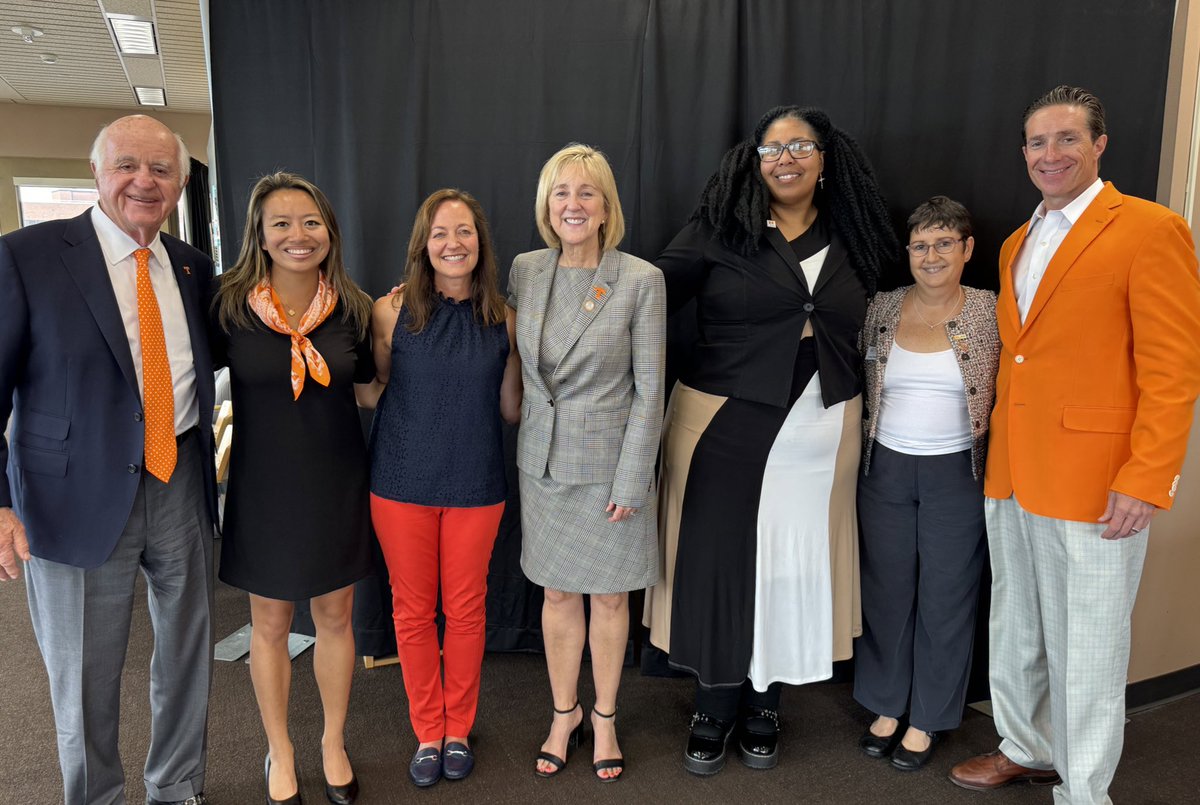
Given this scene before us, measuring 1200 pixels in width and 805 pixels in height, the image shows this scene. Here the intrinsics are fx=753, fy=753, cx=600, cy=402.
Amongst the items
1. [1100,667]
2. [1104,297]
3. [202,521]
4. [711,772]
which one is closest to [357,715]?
[202,521]

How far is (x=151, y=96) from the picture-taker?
8055 mm

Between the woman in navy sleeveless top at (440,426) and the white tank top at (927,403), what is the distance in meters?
1.12

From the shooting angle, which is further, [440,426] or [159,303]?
[440,426]

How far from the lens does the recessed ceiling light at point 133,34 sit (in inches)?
220

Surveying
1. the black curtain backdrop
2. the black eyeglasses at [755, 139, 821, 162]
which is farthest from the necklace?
the black eyeglasses at [755, 139, 821, 162]

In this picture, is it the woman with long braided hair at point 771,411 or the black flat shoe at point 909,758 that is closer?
the woman with long braided hair at point 771,411

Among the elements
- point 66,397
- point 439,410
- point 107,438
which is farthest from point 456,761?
point 66,397

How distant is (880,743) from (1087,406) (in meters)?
1.23

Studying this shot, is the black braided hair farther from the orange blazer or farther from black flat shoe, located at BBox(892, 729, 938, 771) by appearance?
black flat shoe, located at BBox(892, 729, 938, 771)

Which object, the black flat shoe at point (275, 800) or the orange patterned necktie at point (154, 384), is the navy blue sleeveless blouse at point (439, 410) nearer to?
the orange patterned necktie at point (154, 384)

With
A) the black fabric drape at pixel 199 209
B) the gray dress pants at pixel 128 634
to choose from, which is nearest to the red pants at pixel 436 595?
the gray dress pants at pixel 128 634

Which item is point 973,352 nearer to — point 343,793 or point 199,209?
point 343,793

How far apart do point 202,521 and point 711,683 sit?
149 cm

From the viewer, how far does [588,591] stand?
2111mm
